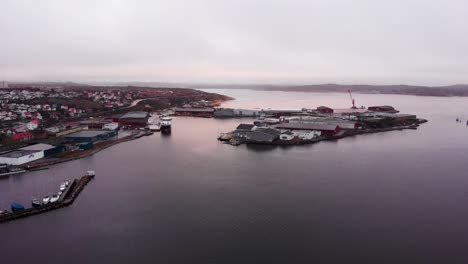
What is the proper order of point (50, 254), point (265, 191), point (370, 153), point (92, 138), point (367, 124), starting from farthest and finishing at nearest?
point (367, 124)
point (92, 138)
point (370, 153)
point (265, 191)
point (50, 254)

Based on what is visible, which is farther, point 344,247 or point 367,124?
point 367,124

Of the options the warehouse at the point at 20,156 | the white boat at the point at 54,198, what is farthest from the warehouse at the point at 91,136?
the white boat at the point at 54,198

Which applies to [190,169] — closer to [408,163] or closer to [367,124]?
[408,163]

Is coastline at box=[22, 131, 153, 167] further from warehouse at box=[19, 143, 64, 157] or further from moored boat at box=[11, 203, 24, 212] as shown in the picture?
moored boat at box=[11, 203, 24, 212]

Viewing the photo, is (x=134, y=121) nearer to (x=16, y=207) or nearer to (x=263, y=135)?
(x=263, y=135)

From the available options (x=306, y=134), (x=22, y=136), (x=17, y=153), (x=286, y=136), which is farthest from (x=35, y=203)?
(x=306, y=134)

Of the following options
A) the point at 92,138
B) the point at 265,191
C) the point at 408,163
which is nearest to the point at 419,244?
the point at 265,191
